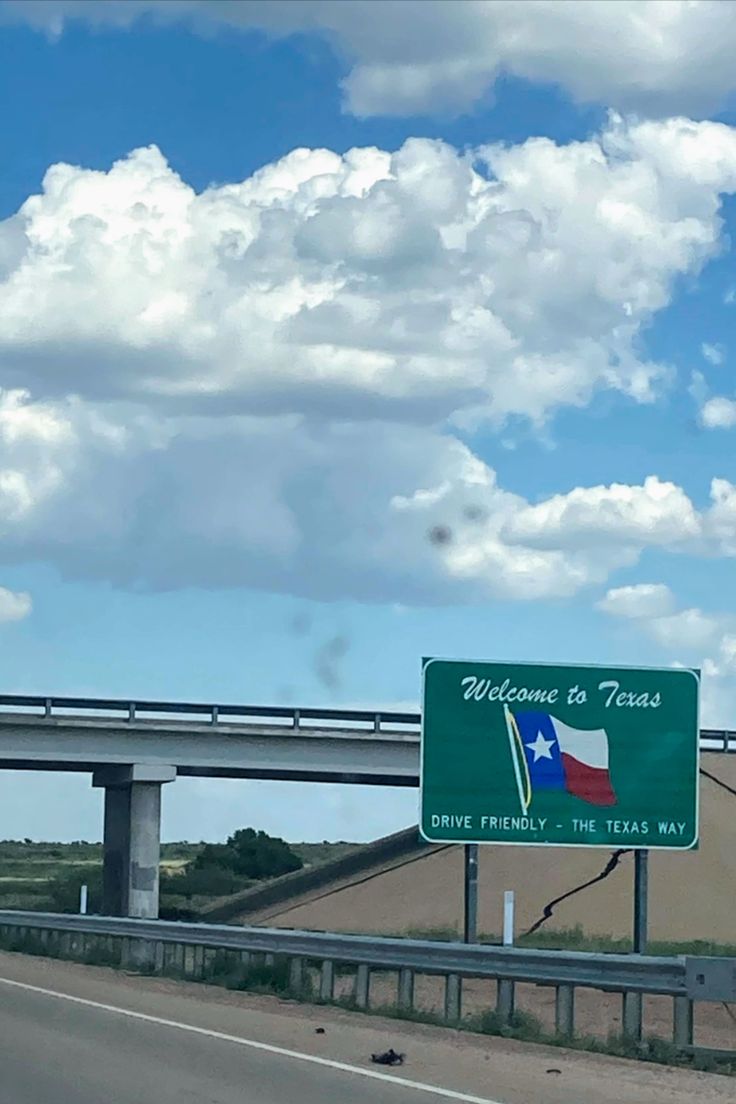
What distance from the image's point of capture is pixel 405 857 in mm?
49906

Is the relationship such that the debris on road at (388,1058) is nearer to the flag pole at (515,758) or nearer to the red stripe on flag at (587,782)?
the flag pole at (515,758)

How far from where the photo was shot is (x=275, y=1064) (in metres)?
15.8

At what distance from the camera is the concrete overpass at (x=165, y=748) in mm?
47219

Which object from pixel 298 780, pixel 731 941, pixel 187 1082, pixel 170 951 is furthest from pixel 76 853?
pixel 187 1082

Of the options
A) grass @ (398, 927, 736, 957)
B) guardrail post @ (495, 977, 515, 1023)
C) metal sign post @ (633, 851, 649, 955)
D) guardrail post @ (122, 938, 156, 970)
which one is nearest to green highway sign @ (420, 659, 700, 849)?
metal sign post @ (633, 851, 649, 955)

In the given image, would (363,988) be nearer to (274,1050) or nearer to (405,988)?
(405,988)

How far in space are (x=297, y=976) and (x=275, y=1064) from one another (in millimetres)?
8128

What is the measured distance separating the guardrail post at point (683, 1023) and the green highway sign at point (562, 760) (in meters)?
8.50

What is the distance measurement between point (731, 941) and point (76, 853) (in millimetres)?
111970

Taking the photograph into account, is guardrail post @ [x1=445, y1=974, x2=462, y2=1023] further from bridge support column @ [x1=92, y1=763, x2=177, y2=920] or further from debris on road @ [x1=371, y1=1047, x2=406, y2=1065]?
bridge support column @ [x1=92, y1=763, x2=177, y2=920]

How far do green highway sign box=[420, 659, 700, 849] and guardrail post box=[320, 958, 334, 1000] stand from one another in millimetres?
3066

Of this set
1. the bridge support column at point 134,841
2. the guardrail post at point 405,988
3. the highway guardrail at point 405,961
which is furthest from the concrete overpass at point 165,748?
the guardrail post at point 405,988

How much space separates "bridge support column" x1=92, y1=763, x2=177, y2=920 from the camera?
152 ft

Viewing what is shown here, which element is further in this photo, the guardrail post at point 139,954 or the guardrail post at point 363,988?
the guardrail post at point 139,954
